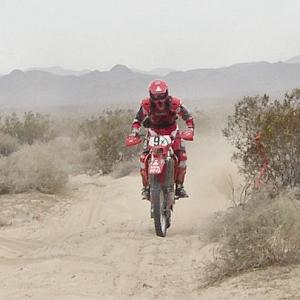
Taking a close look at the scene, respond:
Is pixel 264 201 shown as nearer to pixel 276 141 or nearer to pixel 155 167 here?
pixel 276 141

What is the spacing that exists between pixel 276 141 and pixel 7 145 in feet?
33.2

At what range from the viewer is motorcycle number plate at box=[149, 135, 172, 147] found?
7812 mm

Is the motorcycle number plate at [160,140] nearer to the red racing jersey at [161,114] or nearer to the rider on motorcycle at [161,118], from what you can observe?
the rider on motorcycle at [161,118]

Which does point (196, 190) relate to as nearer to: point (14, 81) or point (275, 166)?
point (275, 166)

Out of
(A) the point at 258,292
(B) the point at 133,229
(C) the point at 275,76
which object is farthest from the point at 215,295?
(C) the point at 275,76

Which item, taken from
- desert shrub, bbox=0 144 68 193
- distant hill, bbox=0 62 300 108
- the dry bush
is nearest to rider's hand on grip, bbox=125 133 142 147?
the dry bush

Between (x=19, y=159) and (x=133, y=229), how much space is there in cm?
485

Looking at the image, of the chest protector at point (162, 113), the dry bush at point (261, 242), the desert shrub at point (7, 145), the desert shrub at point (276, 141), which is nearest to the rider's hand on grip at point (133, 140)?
the chest protector at point (162, 113)

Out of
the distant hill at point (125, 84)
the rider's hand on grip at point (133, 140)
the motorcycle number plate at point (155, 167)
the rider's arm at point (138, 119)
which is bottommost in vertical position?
the distant hill at point (125, 84)

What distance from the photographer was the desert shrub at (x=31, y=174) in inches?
453

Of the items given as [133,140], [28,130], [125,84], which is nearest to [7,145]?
[28,130]

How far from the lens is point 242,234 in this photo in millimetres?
5879

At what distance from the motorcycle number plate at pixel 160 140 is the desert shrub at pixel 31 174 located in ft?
14.7

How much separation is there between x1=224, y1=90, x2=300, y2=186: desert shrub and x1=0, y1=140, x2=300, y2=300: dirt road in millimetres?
1252
